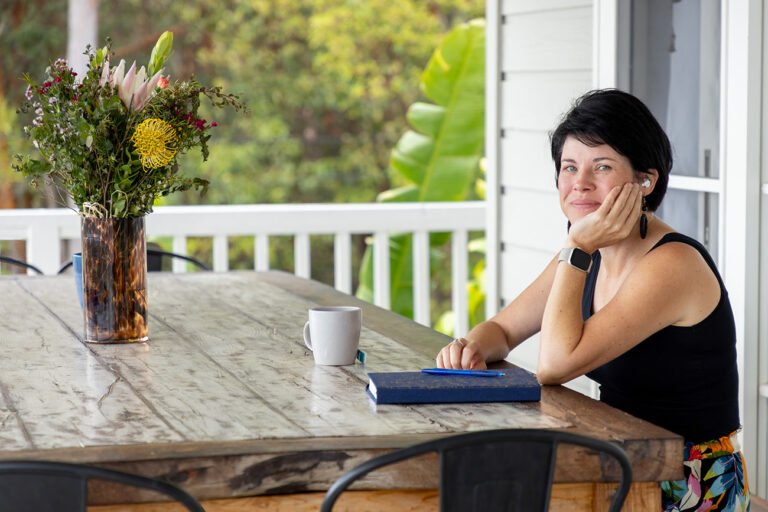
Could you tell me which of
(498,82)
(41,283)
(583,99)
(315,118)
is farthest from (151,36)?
(583,99)

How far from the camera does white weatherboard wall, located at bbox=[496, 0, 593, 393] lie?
4.06 metres

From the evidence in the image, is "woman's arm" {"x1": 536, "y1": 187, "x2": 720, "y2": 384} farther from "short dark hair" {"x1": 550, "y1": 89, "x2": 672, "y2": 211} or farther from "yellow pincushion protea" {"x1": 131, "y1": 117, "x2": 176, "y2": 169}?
"yellow pincushion protea" {"x1": 131, "y1": 117, "x2": 176, "y2": 169}

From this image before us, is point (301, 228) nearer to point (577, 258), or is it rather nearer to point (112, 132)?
point (112, 132)

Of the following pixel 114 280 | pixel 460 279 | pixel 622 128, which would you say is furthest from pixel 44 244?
pixel 622 128

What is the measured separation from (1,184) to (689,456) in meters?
10.5

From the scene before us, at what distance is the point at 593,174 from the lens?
7.66ft

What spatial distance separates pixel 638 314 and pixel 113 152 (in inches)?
40.8

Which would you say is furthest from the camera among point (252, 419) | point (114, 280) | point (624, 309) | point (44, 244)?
point (44, 244)

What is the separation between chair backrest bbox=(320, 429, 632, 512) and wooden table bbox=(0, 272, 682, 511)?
112 mm

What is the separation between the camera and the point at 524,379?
198cm

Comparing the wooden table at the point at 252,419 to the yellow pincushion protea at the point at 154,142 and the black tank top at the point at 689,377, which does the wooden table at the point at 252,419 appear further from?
the yellow pincushion protea at the point at 154,142

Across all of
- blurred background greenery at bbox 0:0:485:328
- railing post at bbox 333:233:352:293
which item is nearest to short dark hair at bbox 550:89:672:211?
railing post at bbox 333:233:352:293

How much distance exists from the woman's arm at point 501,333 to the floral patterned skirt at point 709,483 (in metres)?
0.41

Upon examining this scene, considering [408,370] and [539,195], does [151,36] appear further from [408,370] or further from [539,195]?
[408,370]
